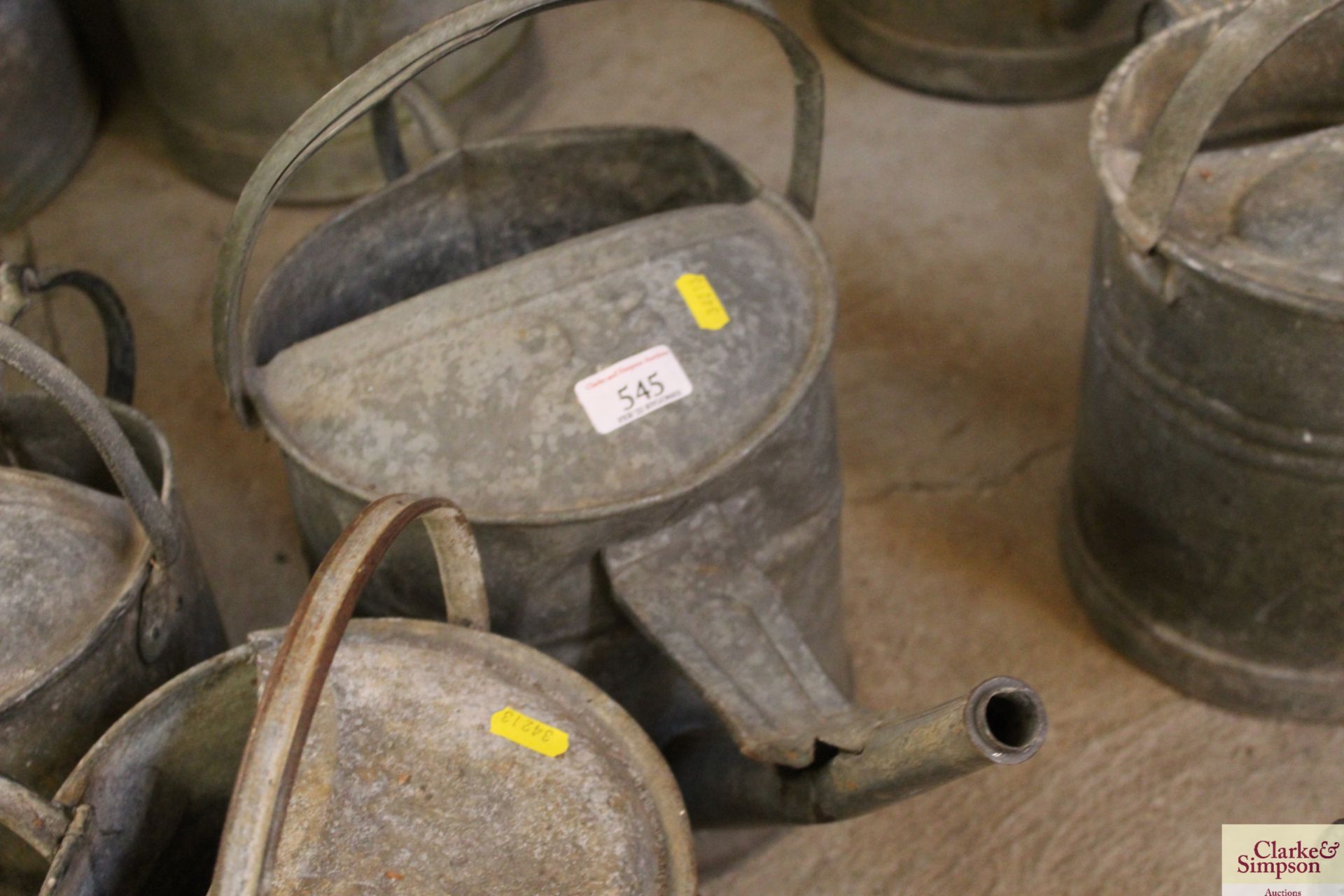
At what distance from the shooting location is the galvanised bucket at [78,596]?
1396mm

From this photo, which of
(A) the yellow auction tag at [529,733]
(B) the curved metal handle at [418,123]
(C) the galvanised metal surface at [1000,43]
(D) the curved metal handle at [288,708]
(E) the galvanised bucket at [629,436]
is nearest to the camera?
(D) the curved metal handle at [288,708]

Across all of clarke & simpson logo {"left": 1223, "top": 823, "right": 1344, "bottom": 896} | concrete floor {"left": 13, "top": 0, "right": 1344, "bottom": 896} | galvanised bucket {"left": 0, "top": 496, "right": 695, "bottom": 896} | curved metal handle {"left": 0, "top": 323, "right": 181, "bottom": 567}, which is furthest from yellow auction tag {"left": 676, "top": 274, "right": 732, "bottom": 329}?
clarke & simpson logo {"left": 1223, "top": 823, "right": 1344, "bottom": 896}

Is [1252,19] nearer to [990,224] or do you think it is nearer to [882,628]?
[882,628]

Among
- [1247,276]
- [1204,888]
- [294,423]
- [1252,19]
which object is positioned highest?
[1252,19]

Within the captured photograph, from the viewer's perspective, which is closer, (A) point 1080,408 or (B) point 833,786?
(B) point 833,786

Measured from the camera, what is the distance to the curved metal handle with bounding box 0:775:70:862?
1176mm

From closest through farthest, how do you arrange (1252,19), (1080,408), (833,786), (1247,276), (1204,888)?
(833,786)
(1252,19)
(1247,276)
(1204,888)
(1080,408)

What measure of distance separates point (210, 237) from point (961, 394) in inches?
67.4

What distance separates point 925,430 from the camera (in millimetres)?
2467

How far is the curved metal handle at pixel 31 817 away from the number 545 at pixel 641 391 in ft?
2.29

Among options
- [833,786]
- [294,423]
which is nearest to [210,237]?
[294,423]

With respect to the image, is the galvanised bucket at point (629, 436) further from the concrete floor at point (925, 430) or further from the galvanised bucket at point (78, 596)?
the concrete floor at point (925, 430)

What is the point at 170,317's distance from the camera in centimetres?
274

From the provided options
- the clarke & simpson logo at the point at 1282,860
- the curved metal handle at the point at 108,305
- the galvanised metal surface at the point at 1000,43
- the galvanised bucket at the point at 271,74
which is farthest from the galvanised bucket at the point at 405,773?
the galvanised metal surface at the point at 1000,43
